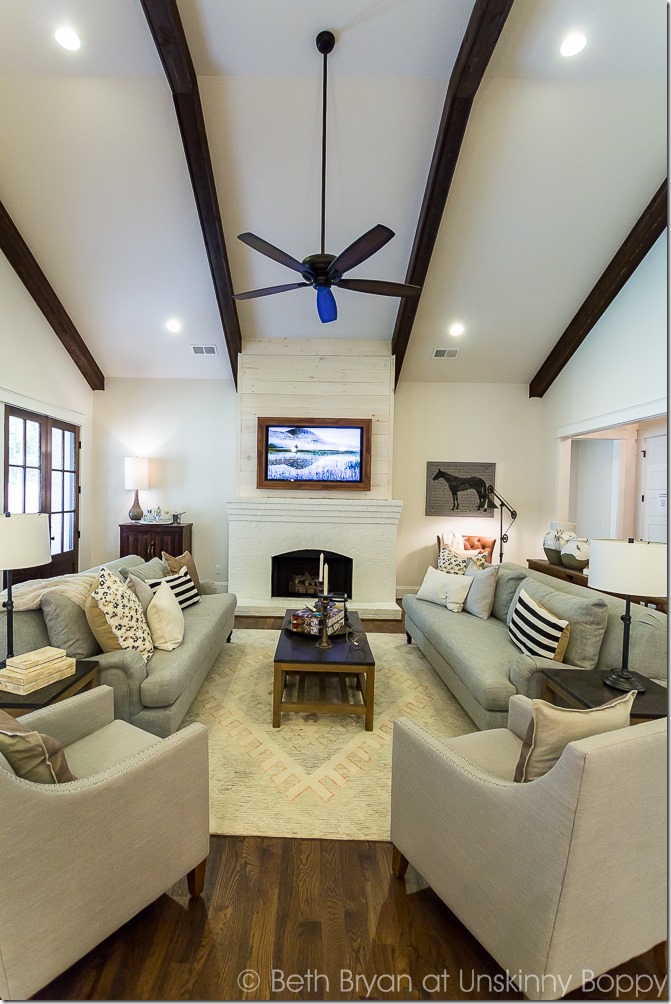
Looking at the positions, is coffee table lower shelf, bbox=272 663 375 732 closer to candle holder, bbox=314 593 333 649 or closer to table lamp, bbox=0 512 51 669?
candle holder, bbox=314 593 333 649

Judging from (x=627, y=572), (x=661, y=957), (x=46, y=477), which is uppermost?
(x=46, y=477)

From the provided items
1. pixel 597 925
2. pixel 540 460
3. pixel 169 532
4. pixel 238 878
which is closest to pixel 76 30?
pixel 169 532

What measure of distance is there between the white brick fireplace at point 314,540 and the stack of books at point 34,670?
3.17m

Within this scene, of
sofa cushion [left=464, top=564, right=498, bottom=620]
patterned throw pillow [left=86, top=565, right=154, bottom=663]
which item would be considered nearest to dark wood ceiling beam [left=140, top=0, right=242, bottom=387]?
patterned throw pillow [left=86, top=565, right=154, bottom=663]

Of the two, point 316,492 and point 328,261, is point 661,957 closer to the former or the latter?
point 328,261

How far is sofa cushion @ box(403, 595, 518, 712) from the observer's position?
7.68ft

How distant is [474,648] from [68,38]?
4428 mm

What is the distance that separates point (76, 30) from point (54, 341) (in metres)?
2.80

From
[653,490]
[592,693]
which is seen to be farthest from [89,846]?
[653,490]

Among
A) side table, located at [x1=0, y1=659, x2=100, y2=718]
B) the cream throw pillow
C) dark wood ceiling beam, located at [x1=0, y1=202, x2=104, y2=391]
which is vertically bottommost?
side table, located at [x1=0, y1=659, x2=100, y2=718]

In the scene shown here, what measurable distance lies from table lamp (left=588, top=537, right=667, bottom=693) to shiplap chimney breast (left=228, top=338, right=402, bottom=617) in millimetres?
3217

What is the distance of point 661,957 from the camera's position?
4.55 ft

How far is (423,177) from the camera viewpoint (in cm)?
361

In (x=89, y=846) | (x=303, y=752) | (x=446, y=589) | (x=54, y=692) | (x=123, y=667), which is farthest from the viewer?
(x=446, y=589)
